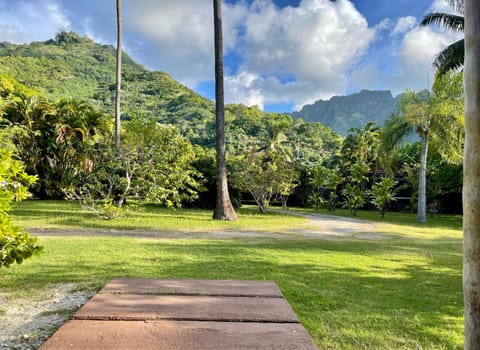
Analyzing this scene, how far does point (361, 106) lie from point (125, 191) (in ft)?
453

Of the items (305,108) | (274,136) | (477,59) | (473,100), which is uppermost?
(305,108)

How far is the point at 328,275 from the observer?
5.36 metres

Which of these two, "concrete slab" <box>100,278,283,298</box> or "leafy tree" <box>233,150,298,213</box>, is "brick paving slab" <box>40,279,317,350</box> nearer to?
"concrete slab" <box>100,278,283,298</box>

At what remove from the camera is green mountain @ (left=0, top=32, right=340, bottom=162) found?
4334cm

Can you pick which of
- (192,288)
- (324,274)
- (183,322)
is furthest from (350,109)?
(183,322)

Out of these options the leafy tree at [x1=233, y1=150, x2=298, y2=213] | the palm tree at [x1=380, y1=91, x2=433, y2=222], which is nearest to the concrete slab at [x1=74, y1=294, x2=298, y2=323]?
the leafy tree at [x1=233, y1=150, x2=298, y2=213]


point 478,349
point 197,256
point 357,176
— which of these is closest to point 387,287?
point 197,256

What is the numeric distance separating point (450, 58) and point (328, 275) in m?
14.2

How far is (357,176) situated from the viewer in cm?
2125

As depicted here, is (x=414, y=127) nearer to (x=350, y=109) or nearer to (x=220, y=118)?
(x=220, y=118)

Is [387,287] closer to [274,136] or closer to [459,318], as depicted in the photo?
[459,318]

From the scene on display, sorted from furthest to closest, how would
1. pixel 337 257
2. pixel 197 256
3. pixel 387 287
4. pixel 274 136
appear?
1. pixel 274 136
2. pixel 337 257
3. pixel 197 256
4. pixel 387 287

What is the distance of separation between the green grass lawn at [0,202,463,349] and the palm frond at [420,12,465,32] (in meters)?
10.8

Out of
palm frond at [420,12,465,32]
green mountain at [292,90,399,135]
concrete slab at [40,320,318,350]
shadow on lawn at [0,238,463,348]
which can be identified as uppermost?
green mountain at [292,90,399,135]
